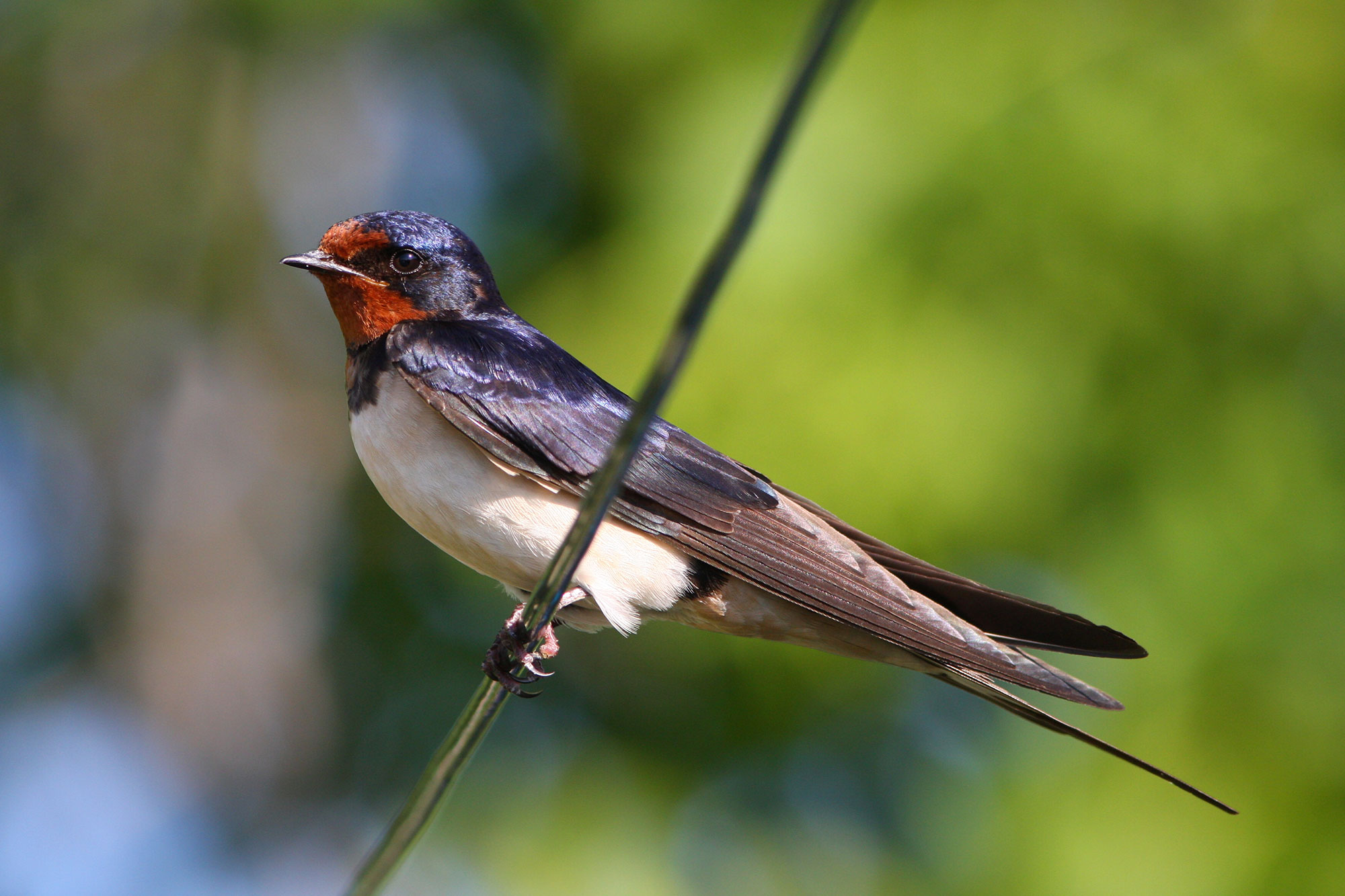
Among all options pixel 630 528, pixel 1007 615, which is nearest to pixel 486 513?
pixel 630 528

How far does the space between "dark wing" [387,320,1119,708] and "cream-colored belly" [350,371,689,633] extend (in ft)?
0.13

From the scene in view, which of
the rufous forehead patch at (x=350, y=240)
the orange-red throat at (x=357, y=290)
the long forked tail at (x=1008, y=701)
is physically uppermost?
the rufous forehead patch at (x=350, y=240)

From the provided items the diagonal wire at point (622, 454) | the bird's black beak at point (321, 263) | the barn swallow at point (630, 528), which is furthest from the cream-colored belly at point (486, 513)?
the diagonal wire at point (622, 454)

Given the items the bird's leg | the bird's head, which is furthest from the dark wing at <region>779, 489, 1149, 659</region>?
the bird's head

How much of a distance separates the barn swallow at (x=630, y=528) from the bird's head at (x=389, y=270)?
12 millimetres

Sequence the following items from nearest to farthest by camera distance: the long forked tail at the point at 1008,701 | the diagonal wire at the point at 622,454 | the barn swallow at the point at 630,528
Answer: the diagonal wire at the point at 622,454
the long forked tail at the point at 1008,701
the barn swallow at the point at 630,528

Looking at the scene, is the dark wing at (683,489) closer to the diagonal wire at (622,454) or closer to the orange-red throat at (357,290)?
the orange-red throat at (357,290)

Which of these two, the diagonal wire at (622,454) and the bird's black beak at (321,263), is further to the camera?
the bird's black beak at (321,263)

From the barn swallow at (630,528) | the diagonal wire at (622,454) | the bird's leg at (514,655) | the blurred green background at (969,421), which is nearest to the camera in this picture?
the diagonal wire at (622,454)

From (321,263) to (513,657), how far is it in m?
0.89

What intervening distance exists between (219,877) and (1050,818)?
14.0 ft

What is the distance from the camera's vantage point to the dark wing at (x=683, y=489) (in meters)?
2.17

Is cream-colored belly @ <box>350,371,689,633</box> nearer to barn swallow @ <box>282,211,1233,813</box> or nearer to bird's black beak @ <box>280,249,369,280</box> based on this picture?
barn swallow @ <box>282,211,1233,813</box>

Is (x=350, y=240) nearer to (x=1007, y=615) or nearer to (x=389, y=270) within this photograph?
(x=389, y=270)
